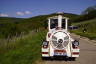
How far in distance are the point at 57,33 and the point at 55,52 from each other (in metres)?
1.11

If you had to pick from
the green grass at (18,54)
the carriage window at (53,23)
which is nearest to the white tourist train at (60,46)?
the green grass at (18,54)

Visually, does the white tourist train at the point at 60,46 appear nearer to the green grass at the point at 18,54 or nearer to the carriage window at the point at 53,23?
the green grass at the point at 18,54

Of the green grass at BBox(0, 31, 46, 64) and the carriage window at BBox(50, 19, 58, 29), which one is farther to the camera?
the carriage window at BBox(50, 19, 58, 29)

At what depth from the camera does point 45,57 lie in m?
12.7

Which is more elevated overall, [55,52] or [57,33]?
[57,33]

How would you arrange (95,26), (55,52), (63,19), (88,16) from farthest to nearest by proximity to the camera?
(88,16), (95,26), (63,19), (55,52)

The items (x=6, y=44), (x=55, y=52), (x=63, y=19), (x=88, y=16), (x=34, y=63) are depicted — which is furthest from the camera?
(x=88, y=16)

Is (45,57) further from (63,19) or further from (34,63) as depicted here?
(63,19)

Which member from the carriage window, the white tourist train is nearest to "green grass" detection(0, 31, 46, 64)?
the white tourist train

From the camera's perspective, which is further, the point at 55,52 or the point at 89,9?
the point at 89,9

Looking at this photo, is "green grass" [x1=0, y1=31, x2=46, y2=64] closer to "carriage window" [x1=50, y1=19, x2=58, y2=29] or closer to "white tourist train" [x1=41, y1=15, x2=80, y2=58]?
"white tourist train" [x1=41, y1=15, x2=80, y2=58]

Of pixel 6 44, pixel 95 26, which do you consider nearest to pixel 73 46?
pixel 6 44

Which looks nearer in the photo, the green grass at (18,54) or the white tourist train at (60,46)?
the green grass at (18,54)

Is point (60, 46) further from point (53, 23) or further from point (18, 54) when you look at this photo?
point (18, 54)
